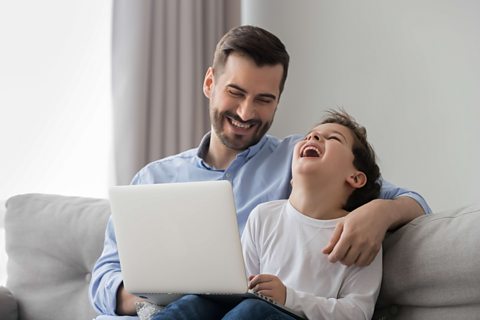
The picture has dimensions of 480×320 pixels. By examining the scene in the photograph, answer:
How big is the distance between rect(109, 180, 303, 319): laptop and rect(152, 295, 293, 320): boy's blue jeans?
0.02 metres

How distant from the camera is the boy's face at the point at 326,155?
171cm

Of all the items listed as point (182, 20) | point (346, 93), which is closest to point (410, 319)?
point (346, 93)

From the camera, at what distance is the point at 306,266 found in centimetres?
161

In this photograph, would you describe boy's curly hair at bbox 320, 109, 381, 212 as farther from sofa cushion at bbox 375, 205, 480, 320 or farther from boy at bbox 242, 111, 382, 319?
sofa cushion at bbox 375, 205, 480, 320

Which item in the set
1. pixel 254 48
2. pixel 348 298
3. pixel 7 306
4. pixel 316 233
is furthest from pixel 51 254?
pixel 348 298

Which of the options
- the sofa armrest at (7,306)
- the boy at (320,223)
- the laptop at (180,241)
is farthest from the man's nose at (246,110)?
the sofa armrest at (7,306)

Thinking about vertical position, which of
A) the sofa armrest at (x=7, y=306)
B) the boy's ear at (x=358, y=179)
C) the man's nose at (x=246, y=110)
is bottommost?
the sofa armrest at (x=7, y=306)

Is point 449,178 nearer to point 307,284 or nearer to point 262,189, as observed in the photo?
point 262,189

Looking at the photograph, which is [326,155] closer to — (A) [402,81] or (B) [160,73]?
(A) [402,81]

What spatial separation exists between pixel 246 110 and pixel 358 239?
0.62 meters

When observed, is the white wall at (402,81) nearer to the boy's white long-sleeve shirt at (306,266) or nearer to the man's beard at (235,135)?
the man's beard at (235,135)

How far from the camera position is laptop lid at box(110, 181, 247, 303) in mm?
1355

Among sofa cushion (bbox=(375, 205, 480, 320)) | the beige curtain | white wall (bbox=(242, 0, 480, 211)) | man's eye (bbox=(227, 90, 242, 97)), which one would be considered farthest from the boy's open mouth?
the beige curtain

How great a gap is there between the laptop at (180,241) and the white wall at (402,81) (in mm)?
1107
